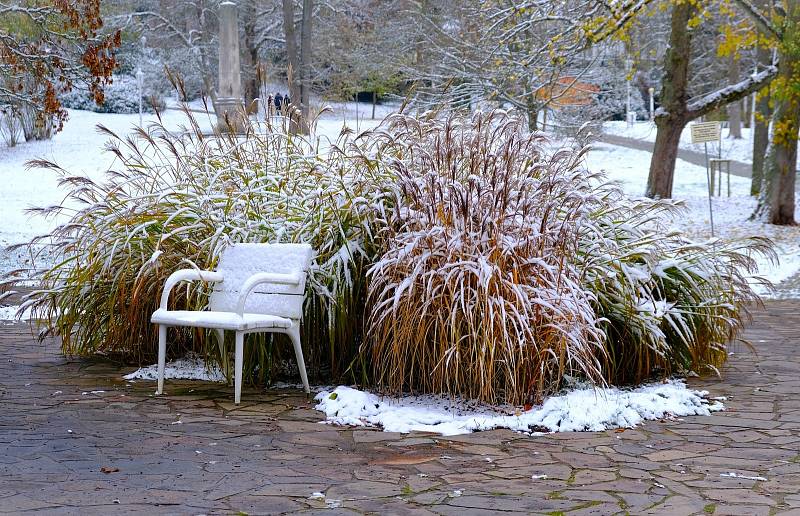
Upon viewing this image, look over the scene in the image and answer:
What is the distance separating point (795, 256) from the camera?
13.7 meters

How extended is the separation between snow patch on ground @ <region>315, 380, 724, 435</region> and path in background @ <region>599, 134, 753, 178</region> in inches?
913

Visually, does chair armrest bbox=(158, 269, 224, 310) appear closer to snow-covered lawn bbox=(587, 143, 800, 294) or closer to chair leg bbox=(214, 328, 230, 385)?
chair leg bbox=(214, 328, 230, 385)

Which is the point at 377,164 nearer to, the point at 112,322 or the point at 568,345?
the point at 568,345

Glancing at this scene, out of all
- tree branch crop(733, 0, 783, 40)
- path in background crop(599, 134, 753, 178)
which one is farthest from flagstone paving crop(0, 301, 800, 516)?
path in background crop(599, 134, 753, 178)

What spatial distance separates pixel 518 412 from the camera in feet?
15.3

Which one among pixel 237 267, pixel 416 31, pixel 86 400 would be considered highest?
pixel 416 31

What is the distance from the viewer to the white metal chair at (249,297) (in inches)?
191

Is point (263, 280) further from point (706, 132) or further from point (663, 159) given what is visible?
point (663, 159)

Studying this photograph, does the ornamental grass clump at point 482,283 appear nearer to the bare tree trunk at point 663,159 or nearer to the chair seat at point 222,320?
the chair seat at point 222,320

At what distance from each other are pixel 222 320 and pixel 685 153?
28.8 meters

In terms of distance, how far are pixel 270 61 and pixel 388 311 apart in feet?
78.9

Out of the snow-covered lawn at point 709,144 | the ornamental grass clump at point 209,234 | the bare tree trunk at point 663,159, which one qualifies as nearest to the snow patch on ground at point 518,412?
the ornamental grass clump at point 209,234

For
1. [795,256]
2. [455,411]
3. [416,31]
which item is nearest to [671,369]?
[455,411]

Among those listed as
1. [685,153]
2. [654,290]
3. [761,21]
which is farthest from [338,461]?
[685,153]
